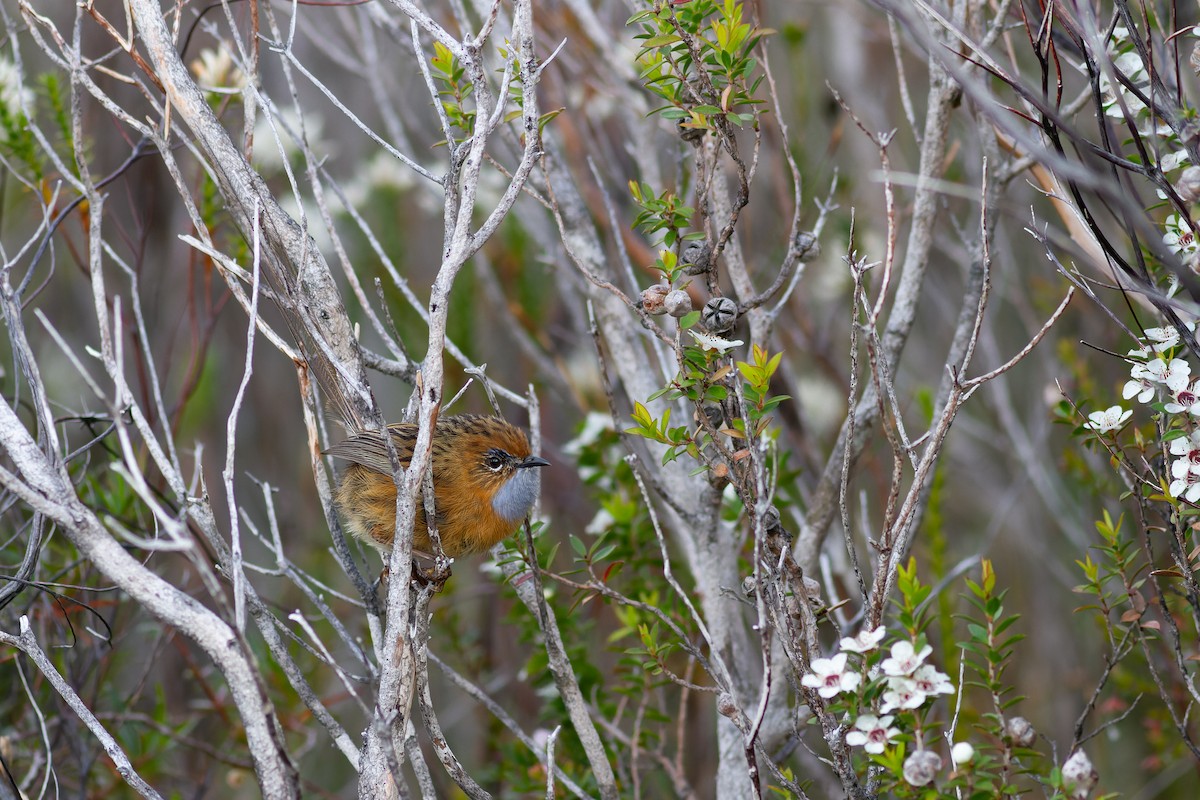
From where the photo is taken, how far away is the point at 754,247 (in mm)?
5891

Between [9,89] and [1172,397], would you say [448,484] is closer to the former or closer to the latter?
[9,89]

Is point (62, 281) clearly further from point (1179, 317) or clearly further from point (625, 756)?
point (1179, 317)

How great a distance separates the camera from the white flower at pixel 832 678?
1.91m

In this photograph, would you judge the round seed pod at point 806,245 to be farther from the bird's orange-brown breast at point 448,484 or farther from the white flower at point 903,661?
the bird's orange-brown breast at point 448,484

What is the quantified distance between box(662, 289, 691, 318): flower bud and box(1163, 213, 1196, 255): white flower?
0.99m

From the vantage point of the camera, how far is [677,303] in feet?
7.11

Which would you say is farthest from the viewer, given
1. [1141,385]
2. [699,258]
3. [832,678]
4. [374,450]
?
[374,450]

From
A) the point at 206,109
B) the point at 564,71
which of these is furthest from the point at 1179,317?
the point at 564,71

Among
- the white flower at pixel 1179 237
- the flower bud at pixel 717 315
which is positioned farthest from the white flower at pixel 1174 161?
the flower bud at pixel 717 315

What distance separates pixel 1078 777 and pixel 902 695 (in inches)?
A: 12.3

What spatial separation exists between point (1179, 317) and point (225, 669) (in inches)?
77.4

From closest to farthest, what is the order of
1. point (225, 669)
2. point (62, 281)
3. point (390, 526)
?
point (225, 669), point (390, 526), point (62, 281)

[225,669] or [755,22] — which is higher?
[755,22]

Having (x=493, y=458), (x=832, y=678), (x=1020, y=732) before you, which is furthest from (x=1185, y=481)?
(x=493, y=458)
